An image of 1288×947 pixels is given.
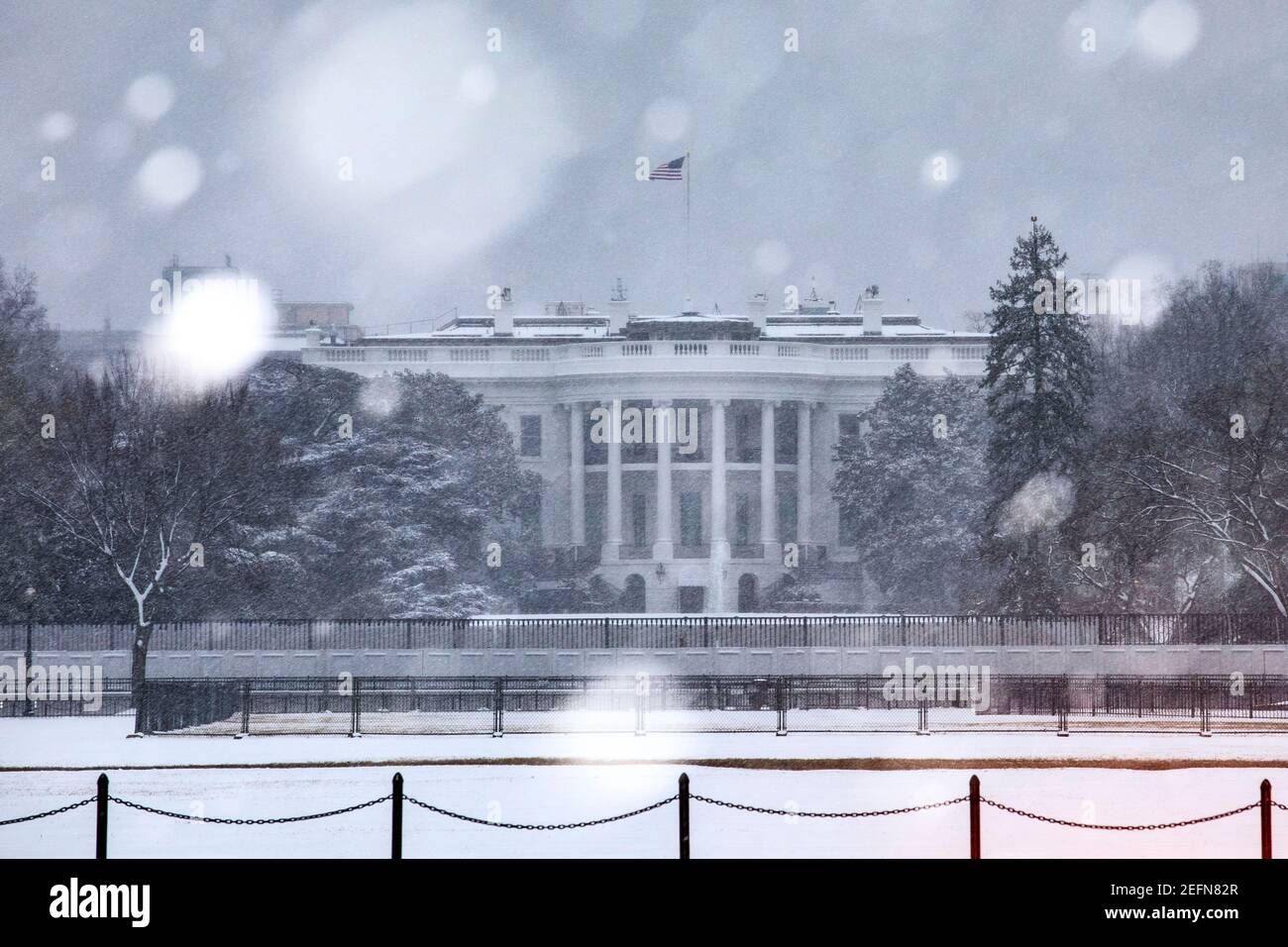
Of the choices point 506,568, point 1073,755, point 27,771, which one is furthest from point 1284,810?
point 506,568

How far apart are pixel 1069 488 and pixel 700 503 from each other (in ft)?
117

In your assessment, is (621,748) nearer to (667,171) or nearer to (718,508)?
(667,171)

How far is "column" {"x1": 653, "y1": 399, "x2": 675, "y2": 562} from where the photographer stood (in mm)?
77750

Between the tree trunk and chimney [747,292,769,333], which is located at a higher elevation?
chimney [747,292,769,333]

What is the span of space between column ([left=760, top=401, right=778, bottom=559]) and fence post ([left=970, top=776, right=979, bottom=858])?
60.6m

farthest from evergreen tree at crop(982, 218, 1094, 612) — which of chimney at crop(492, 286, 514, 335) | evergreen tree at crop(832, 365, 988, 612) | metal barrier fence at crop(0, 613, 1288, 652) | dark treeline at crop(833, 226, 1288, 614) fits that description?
chimney at crop(492, 286, 514, 335)

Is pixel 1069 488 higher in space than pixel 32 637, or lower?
higher

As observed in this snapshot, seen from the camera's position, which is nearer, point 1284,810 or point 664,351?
point 1284,810

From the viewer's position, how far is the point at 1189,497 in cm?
4175

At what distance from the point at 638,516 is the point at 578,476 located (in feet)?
10.3

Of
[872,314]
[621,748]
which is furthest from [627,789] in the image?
[872,314]
